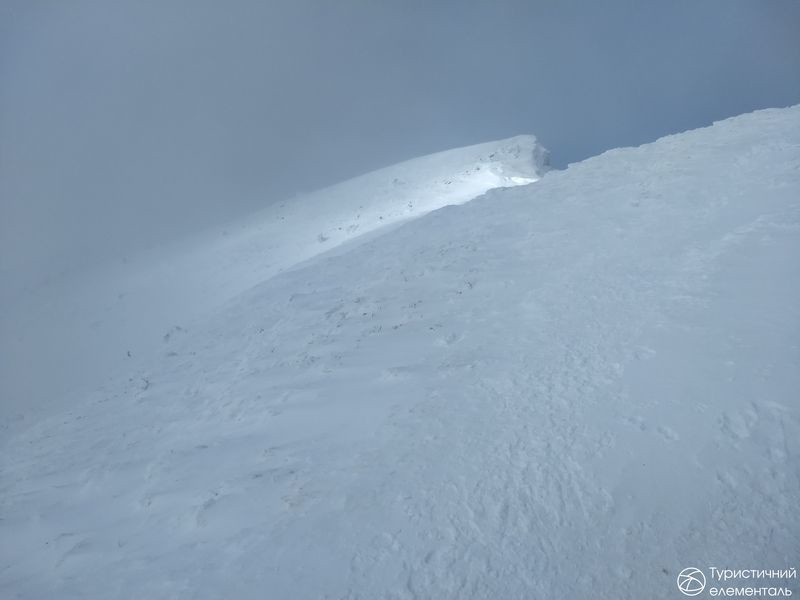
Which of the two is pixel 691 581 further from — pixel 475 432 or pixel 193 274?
pixel 193 274

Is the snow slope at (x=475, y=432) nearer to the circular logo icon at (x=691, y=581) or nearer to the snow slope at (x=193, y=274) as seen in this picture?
the circular logo icon at (x=691, y=581)

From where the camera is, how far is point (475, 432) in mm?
6906

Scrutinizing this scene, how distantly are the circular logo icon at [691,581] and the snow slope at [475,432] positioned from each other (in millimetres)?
85

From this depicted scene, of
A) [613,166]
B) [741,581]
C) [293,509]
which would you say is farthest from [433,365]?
[613,166]

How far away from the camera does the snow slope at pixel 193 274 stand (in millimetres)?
16344

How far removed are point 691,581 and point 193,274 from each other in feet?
58.5

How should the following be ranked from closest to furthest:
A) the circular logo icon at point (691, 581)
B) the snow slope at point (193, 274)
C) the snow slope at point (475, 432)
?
the circular logo icon at point (691, 581)
the snow slope at point (475, 432)
the snow slope at point (193, 274)

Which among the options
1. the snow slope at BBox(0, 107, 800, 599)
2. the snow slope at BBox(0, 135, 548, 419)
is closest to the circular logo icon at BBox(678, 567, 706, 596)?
the snow slope at BBox(0, 107, 800, 599)

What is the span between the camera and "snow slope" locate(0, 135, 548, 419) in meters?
16.3

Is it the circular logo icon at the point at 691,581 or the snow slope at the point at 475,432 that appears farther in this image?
the snow slope at the point at 475,432

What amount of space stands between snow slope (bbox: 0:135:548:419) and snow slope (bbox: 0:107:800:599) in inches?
189

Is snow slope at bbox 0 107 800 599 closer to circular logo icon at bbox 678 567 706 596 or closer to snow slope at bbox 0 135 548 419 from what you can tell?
circular logo icon at bbox 678 567 706 596

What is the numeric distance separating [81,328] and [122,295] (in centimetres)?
194

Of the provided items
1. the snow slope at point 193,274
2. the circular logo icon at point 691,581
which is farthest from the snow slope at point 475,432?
the snow slope at point 193,274
